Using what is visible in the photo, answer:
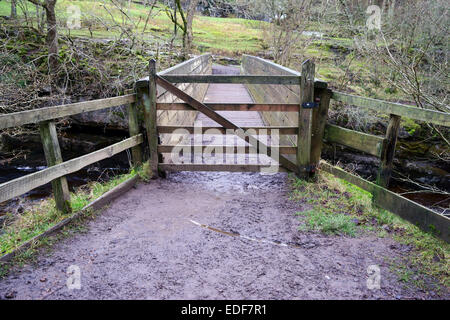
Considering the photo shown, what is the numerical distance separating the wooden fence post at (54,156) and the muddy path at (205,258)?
384 mm

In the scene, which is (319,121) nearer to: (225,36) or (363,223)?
(363,223)

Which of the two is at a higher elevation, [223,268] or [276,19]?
[276,19]

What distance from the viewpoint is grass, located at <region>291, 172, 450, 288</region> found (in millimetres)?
2832

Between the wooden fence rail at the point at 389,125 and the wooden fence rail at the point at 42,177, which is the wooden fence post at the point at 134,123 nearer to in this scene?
the wooden fence rail at the point at 42,177

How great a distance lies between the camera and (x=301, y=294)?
252 centimetres

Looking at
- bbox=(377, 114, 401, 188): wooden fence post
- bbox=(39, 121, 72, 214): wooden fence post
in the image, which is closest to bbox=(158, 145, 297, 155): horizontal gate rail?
bbox=(377, 114, 401, 188): wooden fence post

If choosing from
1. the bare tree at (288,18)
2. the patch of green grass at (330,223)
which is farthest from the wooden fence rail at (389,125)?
the bare tree at (288,18)

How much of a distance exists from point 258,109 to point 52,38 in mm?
8738

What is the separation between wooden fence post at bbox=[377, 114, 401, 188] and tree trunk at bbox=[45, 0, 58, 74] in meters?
9.54

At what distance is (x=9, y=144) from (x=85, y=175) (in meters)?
3.48

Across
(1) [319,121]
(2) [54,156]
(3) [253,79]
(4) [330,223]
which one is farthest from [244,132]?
(2) [54,156]

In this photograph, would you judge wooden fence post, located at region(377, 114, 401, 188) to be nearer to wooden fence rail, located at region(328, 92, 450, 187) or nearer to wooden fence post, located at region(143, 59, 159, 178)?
wooden fence rail, located at region(328, 92, 450, 187)
